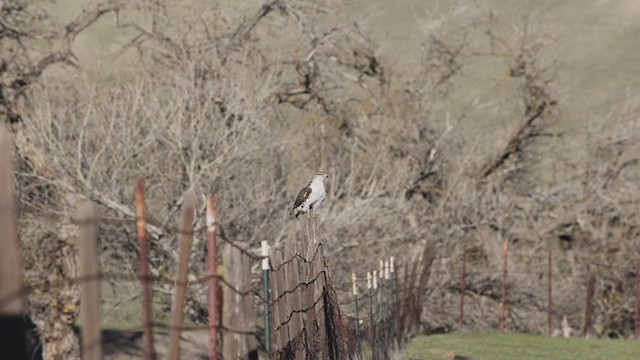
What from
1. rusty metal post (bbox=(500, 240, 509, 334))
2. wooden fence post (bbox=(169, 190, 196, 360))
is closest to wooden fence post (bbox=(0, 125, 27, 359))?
wooden fence post (bbox=(169, 190, 196, 360))

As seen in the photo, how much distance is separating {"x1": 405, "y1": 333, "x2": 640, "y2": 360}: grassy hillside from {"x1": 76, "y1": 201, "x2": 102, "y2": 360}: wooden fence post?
14.5 metres

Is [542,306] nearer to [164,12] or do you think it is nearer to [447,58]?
[447,58]

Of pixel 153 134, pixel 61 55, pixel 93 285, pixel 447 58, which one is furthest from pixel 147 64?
pixel 93 285

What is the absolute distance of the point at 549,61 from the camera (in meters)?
35.5

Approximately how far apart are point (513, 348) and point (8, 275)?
20267 millimetres

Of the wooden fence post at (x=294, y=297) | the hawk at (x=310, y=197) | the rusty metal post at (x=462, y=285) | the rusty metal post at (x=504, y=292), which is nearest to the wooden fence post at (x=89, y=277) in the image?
the wooden fence post at (x=294, y=297)

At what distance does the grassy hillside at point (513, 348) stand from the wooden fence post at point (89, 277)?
14506mm

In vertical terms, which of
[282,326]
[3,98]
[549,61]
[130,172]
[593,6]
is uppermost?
[593,6]

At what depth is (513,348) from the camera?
23344 millimetres

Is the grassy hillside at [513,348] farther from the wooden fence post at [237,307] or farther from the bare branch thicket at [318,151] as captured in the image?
the wooden fence post at [237,307]

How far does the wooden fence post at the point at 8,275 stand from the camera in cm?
372

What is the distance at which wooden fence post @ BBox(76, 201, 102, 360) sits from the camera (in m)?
4.73

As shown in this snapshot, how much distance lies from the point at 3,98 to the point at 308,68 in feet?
30.0

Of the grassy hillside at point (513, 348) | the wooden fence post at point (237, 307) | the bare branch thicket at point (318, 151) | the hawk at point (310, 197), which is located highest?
the bare branch thicket at point (318, 151)
